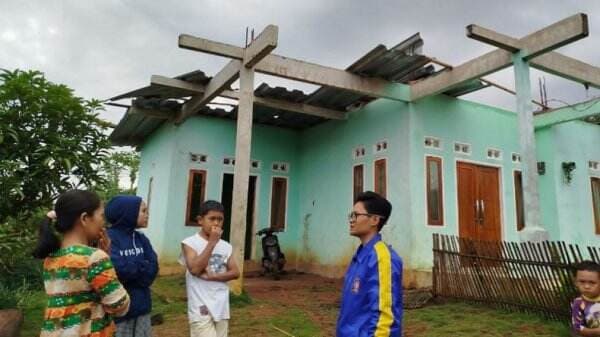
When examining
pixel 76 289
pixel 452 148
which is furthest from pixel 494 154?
pixel 76 289

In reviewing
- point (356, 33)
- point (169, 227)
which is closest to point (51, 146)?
point (169, 227)

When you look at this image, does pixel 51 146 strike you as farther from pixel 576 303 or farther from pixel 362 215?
pixel 576 303

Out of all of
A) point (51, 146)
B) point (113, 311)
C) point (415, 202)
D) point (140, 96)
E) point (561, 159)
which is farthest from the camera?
point (561, 159)

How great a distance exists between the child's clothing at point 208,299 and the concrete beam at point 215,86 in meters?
4.67

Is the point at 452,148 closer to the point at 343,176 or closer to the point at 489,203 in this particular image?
the point at 489,203

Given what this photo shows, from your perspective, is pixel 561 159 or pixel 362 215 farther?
pixel 561 159

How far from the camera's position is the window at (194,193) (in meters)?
9.49

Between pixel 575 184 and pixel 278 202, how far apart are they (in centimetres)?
700

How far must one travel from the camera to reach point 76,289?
1752 mm

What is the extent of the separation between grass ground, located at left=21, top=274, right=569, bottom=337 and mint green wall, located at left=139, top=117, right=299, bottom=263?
2.61m

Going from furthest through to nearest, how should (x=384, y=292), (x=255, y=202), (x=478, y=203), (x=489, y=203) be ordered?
(x=255, y=202)
(x=489, y=203)
(x=478, y=203)
(x=384, y=292)

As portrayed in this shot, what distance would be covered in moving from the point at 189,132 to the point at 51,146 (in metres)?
5.10

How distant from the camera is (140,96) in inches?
340

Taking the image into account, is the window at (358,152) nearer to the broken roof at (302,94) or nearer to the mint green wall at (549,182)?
the broken roof at (302,94)
